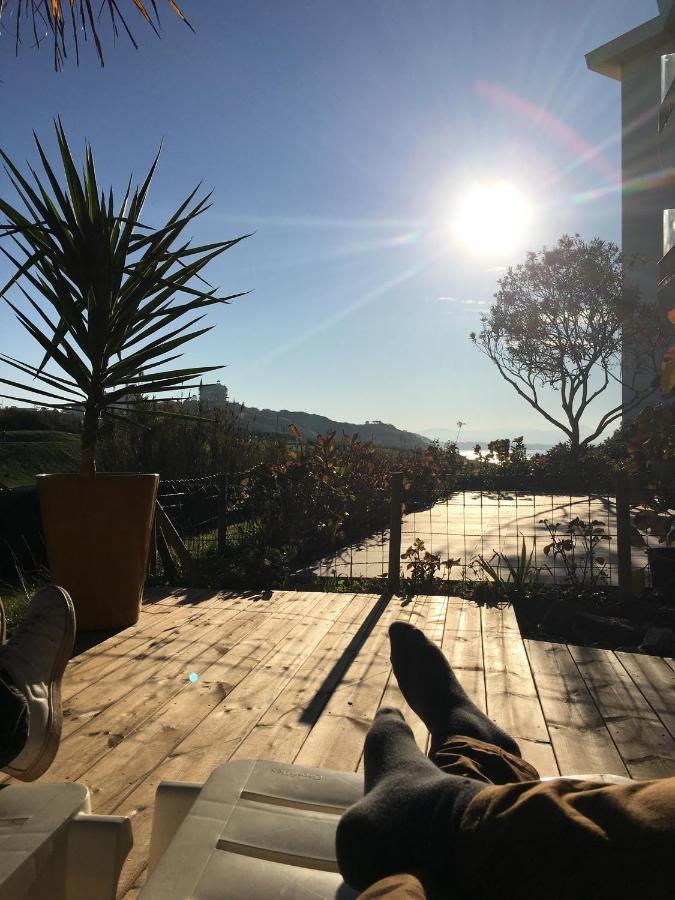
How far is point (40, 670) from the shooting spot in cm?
118

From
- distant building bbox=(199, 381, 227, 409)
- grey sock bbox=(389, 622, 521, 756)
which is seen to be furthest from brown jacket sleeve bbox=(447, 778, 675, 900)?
distant building bbox=(199, 381, 227, 409)

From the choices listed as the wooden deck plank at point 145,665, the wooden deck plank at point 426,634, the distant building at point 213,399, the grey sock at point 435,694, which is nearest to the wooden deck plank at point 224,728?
the wooden deck plank at point 145,665

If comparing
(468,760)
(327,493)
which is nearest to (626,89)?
(327,493)

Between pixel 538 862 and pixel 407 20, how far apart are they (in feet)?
19.9

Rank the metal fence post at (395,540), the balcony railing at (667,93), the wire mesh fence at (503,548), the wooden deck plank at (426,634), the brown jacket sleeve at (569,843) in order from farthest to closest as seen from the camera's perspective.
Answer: the wire mesh fence at (503,548)
the metal fence post at (395,540)
the balcony railing at (667,93)
the wooden deck plank at (426,634)
the brown jacket sleeve at (569,843)

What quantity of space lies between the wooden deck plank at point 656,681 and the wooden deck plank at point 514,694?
1.21 ft

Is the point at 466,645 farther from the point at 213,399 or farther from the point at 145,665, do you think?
the point at 213,399

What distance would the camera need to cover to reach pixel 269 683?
2.06m

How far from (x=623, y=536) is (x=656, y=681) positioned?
4.29 ft

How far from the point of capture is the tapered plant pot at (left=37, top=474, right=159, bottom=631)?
262 centimetres

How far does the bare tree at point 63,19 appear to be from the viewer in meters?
1.80

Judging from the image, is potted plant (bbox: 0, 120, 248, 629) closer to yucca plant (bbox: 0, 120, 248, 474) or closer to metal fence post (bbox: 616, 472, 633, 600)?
yucca plant (bbox: 0, 120, 248, 474)

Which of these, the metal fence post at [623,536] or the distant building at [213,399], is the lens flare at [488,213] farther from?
the metal fence post at [623,536]

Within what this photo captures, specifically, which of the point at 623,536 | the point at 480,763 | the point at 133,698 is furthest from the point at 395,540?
the point at 480,763
